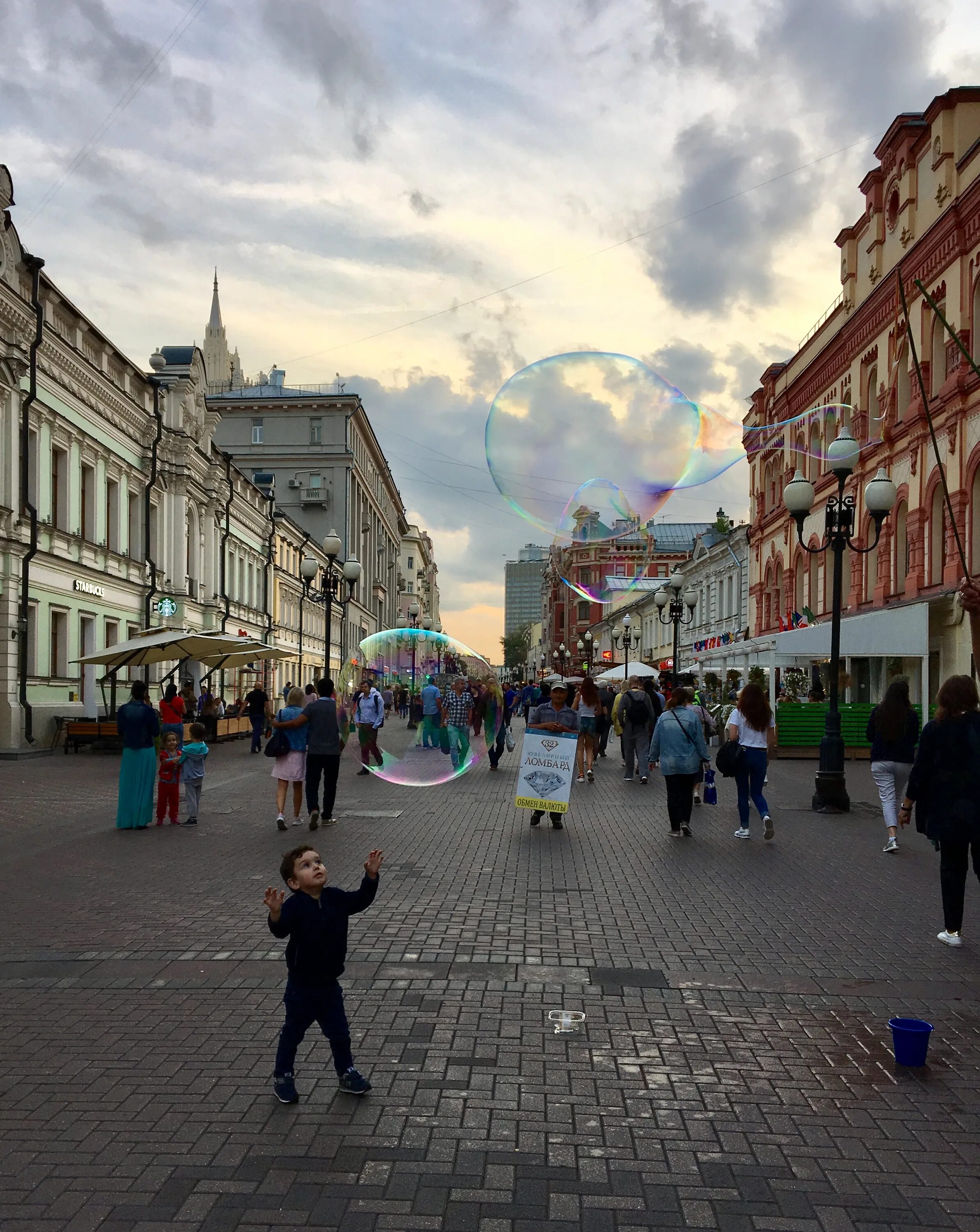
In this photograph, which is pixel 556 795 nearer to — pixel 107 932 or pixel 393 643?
pixel 393 643

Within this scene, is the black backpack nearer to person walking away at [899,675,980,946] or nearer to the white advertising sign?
the white advertising sign

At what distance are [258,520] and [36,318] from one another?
28684mm

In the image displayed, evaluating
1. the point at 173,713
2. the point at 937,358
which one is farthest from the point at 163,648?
the point at 937,358

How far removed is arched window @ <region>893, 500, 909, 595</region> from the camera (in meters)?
29.7

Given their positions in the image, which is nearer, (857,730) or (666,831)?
(666,831)

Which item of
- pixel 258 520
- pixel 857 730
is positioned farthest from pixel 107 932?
pixel 258 520

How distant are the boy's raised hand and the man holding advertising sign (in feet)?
28.1

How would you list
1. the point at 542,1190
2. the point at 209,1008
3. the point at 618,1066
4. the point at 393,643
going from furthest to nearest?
the point at 393,643 < the point at 209,1008 < the point at 618,1066 < the point at 542,1190

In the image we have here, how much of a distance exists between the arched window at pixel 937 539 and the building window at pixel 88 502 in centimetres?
2278

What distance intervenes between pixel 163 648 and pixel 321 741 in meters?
17.0

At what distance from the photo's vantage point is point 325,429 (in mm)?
81125

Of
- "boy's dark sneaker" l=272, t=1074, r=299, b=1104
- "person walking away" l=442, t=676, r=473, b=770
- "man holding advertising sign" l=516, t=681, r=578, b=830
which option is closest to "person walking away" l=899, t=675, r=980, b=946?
"boy's dark sneaker" l=272, t=1074, r=299, b=1104

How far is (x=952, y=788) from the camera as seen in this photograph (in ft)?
23.7

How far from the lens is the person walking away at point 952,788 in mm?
7160
